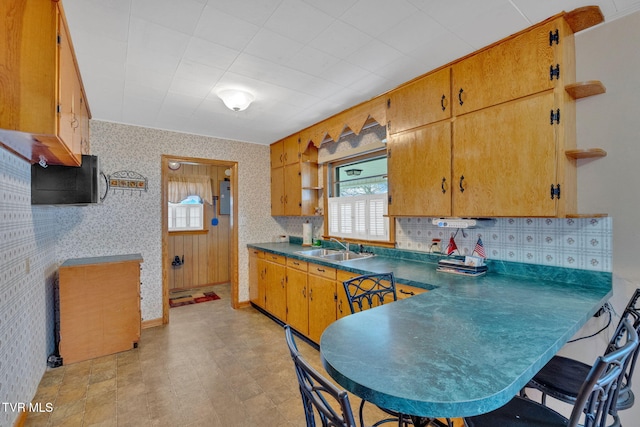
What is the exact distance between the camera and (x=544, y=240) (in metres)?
2.03

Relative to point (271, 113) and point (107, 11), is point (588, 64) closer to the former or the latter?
point (271, 113)

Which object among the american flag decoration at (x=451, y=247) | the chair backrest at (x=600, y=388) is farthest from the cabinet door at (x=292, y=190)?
the chair backrest at (x=600, y=388)

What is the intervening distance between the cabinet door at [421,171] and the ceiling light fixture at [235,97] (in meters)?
1.38

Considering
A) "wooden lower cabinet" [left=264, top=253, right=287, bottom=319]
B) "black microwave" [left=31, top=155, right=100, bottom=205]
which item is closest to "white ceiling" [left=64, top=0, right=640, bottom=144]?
"black microwave" [left=31, top=155, right=100, bottom=205]

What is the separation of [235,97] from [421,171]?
1.76 m

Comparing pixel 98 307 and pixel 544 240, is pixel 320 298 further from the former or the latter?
pixel 98 307

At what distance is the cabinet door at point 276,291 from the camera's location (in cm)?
355

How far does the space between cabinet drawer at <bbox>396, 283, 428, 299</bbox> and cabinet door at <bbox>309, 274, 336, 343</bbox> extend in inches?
29.0

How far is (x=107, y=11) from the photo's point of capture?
162cm

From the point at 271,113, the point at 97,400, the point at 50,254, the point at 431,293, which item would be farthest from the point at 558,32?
the point at 50,254

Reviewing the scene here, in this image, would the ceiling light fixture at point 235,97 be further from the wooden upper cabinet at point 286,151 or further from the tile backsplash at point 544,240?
the tile backsplash at point 544,240

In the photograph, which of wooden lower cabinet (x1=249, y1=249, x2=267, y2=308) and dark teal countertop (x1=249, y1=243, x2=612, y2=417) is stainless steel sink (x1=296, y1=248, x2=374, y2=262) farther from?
dark teal countertop (x1=249, y1=243, x2=612, y2=417)

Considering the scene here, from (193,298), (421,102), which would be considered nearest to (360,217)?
(421,102)

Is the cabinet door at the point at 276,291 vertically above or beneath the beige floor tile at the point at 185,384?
above
